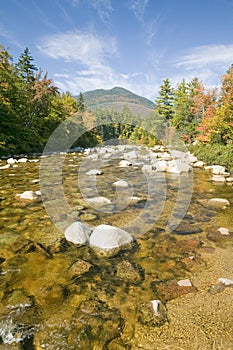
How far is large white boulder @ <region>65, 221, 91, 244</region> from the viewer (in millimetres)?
3136

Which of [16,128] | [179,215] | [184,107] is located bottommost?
[179,215]

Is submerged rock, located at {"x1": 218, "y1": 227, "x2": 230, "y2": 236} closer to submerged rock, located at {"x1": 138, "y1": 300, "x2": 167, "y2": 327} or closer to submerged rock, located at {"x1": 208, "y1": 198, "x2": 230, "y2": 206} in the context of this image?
submerged rock, located at {"x1": 208, "y1": 198, "x2": 230, "y2": 206}

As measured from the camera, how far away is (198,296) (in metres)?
2.16

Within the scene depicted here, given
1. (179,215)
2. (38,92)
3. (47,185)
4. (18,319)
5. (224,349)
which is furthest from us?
(38,92)

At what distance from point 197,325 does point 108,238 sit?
1.50 m

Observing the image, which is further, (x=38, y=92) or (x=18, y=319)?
(x=38, y=92)

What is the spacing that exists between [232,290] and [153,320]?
2.99ft


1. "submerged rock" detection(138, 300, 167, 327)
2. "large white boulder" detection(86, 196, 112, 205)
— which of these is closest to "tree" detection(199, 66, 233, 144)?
"large white boulder" detection(86, 196, 112, 205)

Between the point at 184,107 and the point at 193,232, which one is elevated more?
the point at 184,107

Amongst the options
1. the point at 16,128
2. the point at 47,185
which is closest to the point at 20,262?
the point at 47,185

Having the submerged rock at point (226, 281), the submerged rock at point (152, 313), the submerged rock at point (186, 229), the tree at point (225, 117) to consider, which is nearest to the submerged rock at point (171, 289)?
the submerged rock at point (152, 313)

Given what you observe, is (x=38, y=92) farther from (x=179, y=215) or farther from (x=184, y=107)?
(x=179, y=215)

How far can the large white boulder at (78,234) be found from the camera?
314 cm

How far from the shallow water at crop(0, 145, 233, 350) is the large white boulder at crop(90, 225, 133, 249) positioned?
0.41 feet
